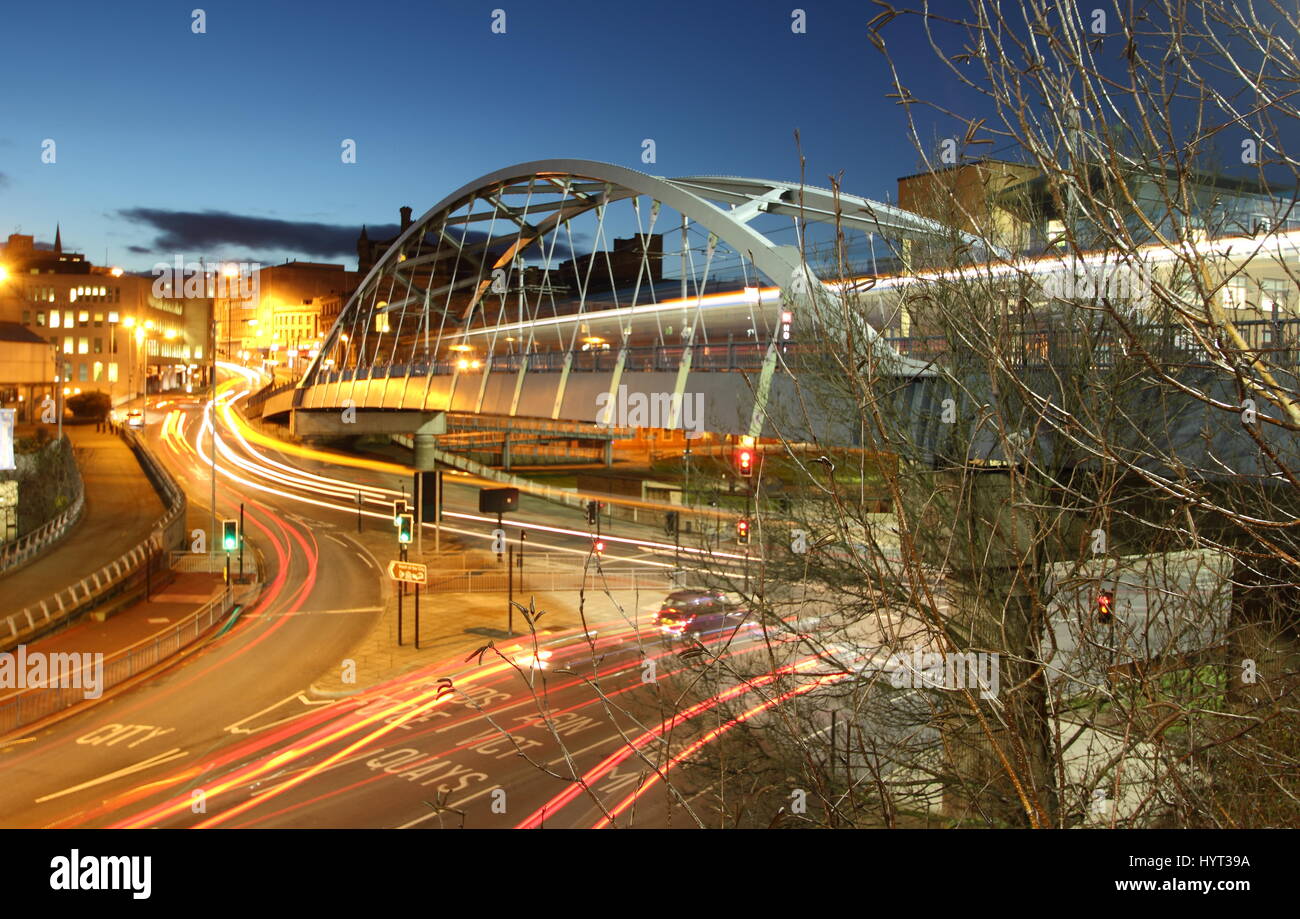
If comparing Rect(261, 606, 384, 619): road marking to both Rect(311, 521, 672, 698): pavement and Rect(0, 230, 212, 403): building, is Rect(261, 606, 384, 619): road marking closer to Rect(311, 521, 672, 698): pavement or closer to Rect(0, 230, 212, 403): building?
Rect(311, 521, 672, 698): pavement

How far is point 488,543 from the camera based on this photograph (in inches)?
1516

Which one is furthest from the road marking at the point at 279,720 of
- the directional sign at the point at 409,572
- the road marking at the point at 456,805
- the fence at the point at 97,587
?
the fence at the point at 97,587

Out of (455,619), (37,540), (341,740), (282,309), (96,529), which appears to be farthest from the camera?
(282,309)

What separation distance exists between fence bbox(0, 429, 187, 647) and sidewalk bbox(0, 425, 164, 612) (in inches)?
22.0

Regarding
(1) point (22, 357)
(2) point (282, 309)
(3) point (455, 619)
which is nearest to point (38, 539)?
(1) point (22, 357)

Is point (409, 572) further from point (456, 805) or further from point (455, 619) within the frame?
point (456, 805)

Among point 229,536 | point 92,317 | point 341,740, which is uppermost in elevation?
point 92,317

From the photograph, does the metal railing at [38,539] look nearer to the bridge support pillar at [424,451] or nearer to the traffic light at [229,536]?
the traffic light at [229,536]

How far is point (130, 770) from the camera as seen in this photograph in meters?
15.4

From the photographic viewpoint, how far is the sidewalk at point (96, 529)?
26.4 m

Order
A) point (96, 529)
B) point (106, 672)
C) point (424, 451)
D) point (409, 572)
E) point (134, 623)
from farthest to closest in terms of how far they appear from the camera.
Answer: point (424, 451), point (96, 529), point (134, 623), point (409, 572), point (106, 672)

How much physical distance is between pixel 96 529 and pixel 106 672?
17743 mm

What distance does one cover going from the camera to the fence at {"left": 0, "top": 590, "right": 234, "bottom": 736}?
17.5 meters

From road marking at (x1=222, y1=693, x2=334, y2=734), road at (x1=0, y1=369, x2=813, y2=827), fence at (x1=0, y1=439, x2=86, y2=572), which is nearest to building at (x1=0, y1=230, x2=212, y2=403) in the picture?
fence at (x1=0, y1=439, x2=86, y2=572)
